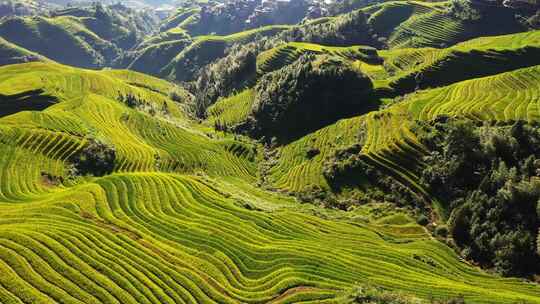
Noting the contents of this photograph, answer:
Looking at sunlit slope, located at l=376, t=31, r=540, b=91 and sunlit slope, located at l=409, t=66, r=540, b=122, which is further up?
sunlit slope, located at l=409, t=66, r=540, b=122

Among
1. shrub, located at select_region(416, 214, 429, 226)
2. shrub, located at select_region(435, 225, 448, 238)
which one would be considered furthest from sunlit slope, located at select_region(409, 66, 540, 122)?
shrub, located at select_region(435, 225, 448, 238)

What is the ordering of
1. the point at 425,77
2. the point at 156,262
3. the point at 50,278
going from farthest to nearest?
the point at 425,77, the point at 156,262, the point at 50,278

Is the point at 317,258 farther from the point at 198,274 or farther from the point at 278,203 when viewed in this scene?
the point at 278,203

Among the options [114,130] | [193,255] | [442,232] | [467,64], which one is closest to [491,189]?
[442,232]

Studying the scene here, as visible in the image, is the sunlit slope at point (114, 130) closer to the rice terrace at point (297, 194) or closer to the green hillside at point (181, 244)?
the rice terrace at point (297, 194)

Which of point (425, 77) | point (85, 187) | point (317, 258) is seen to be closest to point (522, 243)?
point (317, 258)

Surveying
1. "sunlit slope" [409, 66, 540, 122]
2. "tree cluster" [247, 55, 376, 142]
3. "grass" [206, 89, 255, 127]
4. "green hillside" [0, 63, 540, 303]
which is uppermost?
"green hillside" [0, 63, 540, 303]

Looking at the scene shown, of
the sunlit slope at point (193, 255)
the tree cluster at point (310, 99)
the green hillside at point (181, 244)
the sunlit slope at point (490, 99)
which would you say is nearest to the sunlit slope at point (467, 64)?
the tree cluster at point (310, 99)

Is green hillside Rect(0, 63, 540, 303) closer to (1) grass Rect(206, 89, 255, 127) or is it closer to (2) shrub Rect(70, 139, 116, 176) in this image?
(2) shrub Rect(70, 139, 116, 176)
